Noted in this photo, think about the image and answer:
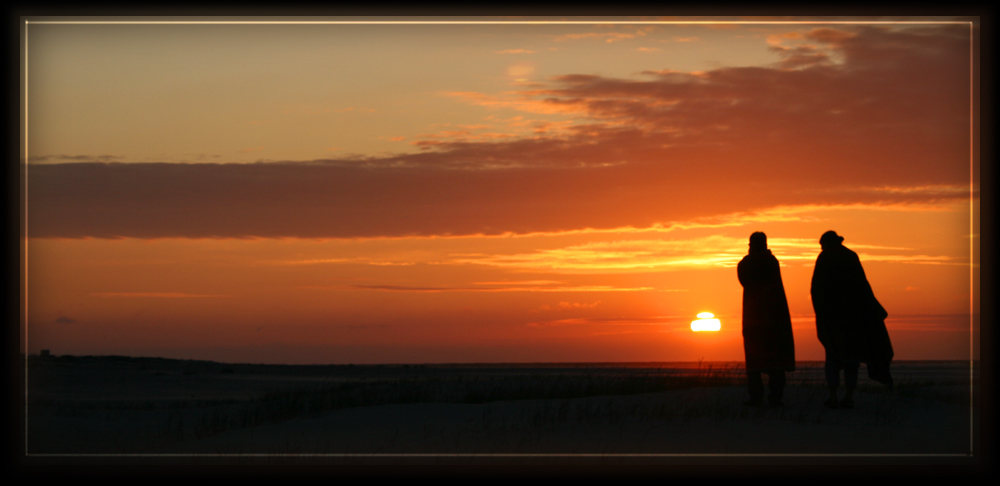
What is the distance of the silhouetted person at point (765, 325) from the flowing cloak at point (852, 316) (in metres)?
0.56

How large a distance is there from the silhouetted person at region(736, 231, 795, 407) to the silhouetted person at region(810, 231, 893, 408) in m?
0.54

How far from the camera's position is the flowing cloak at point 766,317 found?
1086 cm

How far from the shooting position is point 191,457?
826 centimetres

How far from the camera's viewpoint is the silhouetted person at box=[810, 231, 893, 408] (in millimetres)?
10820

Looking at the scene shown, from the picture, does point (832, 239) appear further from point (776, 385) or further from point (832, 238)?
point (776, 385)

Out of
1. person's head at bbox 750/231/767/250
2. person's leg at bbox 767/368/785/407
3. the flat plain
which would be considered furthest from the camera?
person's head at bbox 750/231/767/250

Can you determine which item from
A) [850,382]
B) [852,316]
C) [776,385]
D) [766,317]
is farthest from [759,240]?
[850,382]

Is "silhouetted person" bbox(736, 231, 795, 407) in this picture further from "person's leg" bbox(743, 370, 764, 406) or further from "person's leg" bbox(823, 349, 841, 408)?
"person's leg" bbox(823, 349, 841, 408)

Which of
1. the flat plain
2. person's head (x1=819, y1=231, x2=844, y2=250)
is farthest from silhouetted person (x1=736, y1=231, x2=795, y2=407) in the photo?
person's head (x1=819, y1=231, x2=844, y2=250)

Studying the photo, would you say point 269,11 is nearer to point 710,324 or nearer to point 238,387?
point 710,324

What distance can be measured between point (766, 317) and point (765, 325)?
0.36 feet

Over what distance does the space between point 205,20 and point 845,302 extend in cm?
884

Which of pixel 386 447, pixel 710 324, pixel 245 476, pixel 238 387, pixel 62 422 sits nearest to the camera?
pixel 245 476

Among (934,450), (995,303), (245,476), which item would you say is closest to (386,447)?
(245,476)
